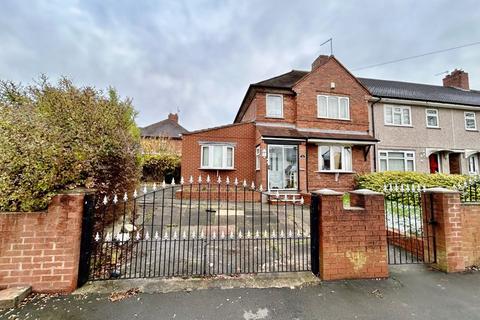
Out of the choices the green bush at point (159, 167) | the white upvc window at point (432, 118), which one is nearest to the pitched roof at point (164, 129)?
the green bush at point (159, 167)

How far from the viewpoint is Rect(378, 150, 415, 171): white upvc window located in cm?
1479

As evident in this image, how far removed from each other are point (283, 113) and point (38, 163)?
12551 mm

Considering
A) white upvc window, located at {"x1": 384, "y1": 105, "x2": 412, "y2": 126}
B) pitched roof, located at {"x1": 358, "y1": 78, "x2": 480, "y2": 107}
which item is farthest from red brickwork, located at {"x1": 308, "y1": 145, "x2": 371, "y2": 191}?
pitched roof, located at {"x1": 358, "y1": 78, "x2": 480, "y2": 107}

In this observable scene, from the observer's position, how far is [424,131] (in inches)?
610

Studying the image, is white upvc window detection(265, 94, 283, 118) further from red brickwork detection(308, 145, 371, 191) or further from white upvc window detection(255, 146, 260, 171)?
red brickwork detection(308, 145, 371, 191)

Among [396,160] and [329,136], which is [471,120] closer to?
[396,160]

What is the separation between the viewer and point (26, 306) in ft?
8.49

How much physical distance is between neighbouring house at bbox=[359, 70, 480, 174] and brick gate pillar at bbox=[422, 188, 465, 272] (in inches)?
480

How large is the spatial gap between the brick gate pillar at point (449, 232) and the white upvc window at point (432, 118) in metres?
16.1

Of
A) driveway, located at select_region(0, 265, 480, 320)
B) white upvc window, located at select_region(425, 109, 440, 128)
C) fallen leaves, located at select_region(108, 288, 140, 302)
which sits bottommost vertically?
driveway, located at select_region(0, 265, 480, 320)

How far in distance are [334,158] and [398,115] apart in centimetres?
670

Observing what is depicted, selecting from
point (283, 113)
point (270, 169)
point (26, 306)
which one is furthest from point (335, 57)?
point (26, 306)

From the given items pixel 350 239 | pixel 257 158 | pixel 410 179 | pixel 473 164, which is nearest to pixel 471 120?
pixel 473 164

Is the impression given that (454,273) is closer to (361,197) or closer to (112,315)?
(361,197)
